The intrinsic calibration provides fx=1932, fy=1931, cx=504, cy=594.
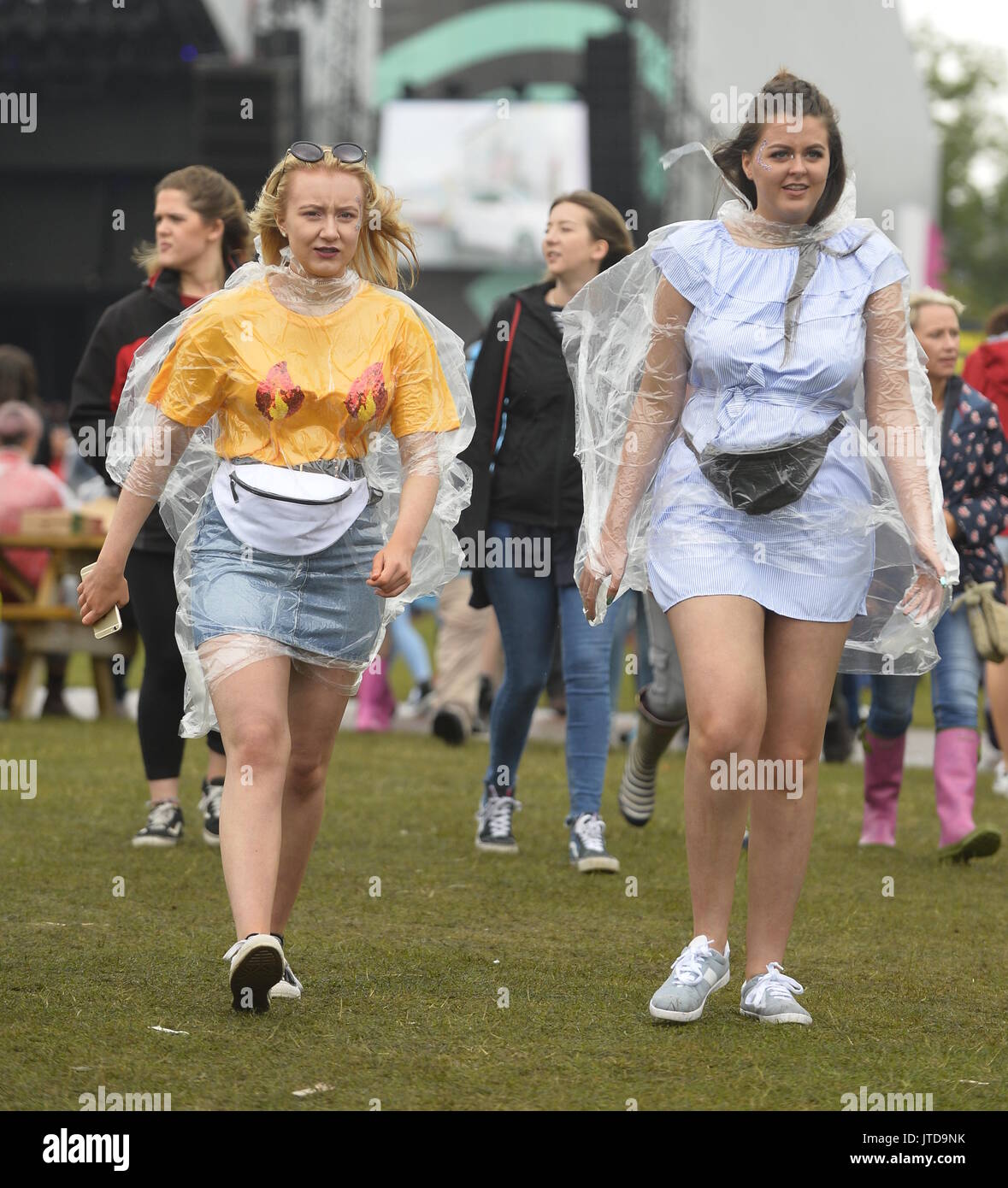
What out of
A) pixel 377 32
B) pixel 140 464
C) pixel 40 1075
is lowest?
pixel 40 1075

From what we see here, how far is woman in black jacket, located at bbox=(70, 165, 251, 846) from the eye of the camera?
6582mm

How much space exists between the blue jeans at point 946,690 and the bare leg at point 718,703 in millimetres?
2797

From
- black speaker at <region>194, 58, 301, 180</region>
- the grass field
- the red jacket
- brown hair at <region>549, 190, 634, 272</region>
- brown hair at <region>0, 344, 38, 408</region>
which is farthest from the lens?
black speaker at <region>194, 58, 301, 180</region>

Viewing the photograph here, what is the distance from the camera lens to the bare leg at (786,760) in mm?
4273

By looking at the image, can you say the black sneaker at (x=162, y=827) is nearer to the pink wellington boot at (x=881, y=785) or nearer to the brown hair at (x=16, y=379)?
the pink wellington boot at (x=881, y=785)

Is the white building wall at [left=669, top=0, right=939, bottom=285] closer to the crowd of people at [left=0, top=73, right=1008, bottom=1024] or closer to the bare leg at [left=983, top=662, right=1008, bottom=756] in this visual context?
the bare leg at [left=983, top=662, right=1008, bottom=756]

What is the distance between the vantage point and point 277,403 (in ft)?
13.9

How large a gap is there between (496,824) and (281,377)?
3.02 meters

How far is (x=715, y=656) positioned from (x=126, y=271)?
29228mm

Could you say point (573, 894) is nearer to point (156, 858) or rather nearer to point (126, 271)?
point (156, 858)

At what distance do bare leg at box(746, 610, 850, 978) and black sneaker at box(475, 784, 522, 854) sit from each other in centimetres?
252

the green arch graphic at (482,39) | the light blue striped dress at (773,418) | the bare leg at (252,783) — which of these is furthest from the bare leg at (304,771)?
the green arch graphic at (482,39)

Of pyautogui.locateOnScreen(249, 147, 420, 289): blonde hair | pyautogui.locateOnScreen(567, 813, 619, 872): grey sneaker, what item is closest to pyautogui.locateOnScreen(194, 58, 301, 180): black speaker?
pyautogui.locateOnScreen(567, 813, 619, 872): grey sneaker
